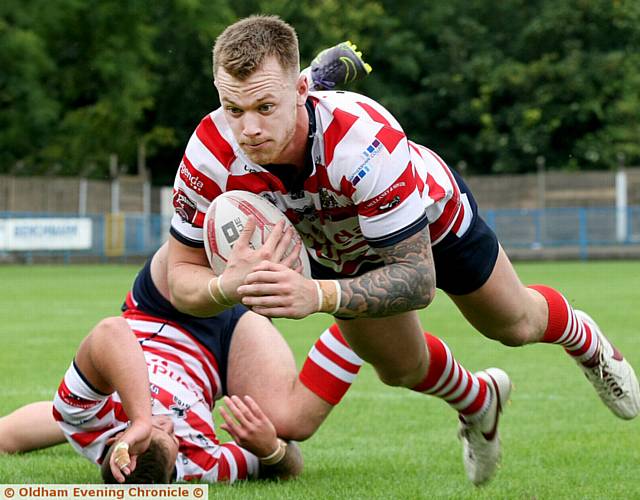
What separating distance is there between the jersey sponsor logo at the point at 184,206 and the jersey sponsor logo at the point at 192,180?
0.22 ft

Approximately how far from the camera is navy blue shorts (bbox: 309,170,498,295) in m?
4.98

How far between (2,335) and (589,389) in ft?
20.6

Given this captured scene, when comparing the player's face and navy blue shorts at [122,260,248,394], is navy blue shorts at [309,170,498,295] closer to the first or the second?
navy blue shorts at [122,260,248,394]

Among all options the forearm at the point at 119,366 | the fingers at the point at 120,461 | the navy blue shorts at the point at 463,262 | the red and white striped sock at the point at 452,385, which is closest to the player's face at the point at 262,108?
the navy blue shorts at the point at 463,262

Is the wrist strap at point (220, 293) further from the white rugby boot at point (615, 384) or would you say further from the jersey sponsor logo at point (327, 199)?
the white rugby boot at point (615, 384)

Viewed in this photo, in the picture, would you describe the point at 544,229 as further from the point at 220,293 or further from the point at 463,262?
the point at 220,293

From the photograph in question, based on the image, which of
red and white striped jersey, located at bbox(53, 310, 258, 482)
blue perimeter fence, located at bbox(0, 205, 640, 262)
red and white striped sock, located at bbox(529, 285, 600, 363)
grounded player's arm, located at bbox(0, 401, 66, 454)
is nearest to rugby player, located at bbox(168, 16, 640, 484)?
red and white striped sock, located at bbox(529, 285, 600, 363)

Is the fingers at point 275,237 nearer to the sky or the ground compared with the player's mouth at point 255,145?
nearer to the ground

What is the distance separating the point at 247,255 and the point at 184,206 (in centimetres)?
63

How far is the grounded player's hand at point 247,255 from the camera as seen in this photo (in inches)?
157

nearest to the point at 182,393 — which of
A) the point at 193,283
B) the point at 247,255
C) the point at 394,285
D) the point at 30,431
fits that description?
the point at 30,431

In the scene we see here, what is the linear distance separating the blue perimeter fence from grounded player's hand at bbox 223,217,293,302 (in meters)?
28.1

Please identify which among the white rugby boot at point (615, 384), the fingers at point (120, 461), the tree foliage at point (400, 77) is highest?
the fingers at point (120, 461)

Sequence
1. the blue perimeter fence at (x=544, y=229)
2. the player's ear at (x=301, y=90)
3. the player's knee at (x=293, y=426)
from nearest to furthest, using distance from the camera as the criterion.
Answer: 1. the player's ear at (x=301, y=90)
2. the player's knee at (x=293, y=426)
3. the blue perimeter fence at (x=544, y=229)
